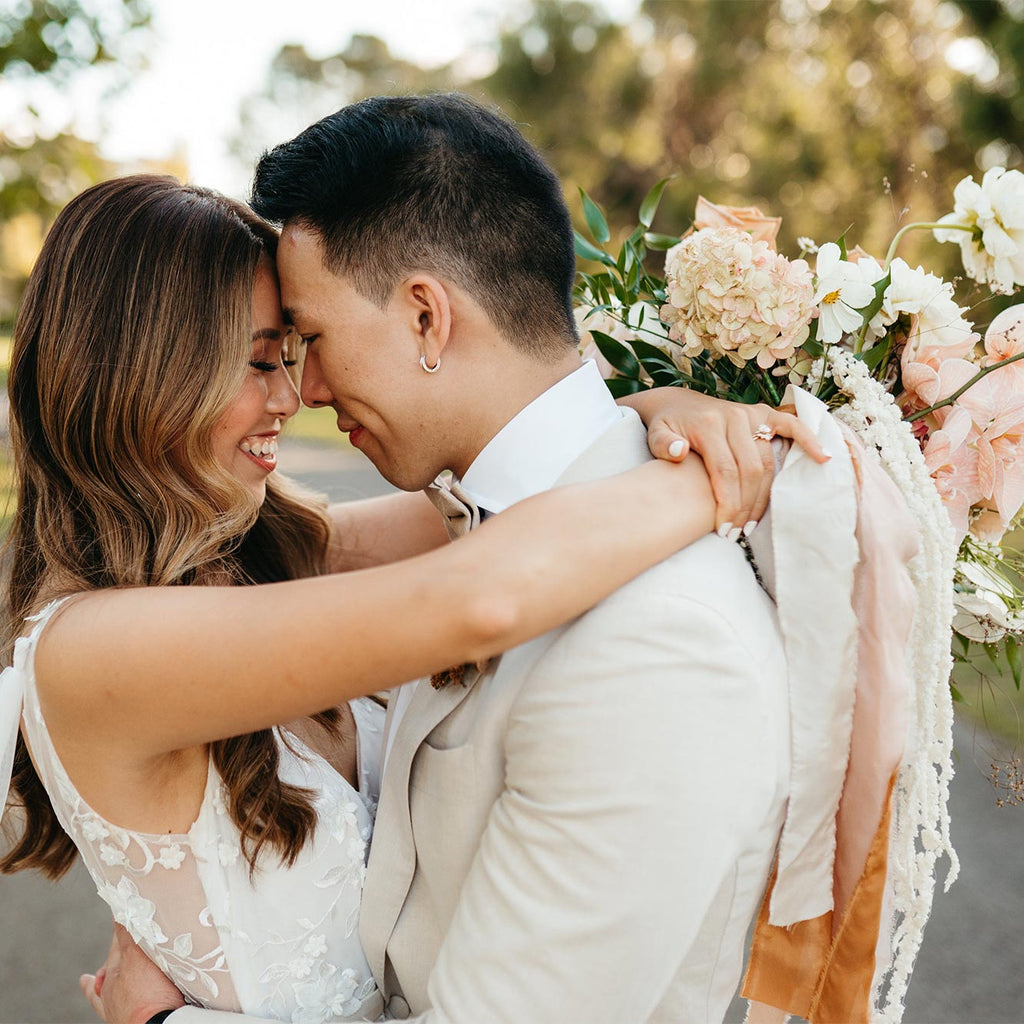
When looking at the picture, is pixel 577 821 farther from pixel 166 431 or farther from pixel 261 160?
pixel 261 160

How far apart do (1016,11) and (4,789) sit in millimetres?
A: 12855

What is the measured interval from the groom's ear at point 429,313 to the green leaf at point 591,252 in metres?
0.52

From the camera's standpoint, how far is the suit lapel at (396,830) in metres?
1.84

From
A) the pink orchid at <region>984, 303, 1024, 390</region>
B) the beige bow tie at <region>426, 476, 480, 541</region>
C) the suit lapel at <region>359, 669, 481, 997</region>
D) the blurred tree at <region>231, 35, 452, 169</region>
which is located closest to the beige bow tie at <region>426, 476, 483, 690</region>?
the beige bow tie at <region>426, 476, 480, 541</region>

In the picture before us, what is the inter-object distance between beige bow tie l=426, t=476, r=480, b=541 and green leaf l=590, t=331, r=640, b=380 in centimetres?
46

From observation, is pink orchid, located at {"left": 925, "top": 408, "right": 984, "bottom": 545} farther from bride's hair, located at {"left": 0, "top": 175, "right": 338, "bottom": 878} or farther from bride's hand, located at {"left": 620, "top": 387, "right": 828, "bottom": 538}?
bride's hair, located at {"left": 0, "top": 175, "right": 338, "bottom": 878}

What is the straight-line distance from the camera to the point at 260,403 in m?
2.25

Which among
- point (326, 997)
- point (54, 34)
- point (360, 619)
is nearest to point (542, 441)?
point (360, 619)

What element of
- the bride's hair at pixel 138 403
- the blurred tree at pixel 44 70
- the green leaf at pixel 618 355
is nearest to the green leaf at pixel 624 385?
the green leaf at pixel 618 355

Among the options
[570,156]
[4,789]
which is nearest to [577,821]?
[4,789]

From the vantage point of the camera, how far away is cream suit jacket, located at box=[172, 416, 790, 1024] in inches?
59.7

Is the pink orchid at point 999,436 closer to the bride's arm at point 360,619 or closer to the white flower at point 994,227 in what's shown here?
the white flower at point 994,227

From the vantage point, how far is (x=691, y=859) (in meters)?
1.52

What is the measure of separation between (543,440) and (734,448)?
41 centimetres
